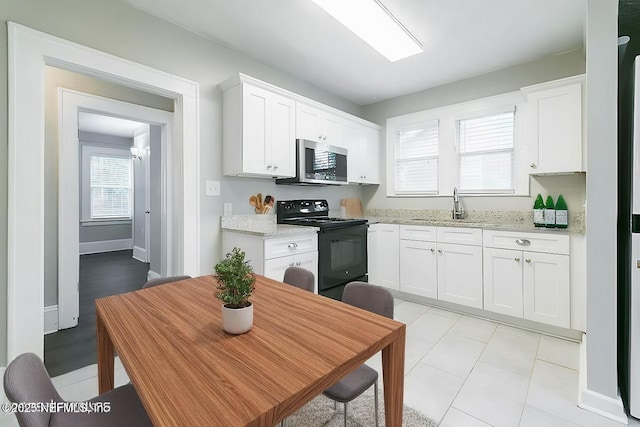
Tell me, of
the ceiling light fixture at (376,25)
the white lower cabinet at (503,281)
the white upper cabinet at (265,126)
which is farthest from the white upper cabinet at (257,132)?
the white lower cabinet at (503,281)

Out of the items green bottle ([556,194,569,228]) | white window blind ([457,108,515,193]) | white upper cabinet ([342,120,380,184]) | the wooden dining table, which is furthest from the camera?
white upper cabinet ([342,120,380,184])

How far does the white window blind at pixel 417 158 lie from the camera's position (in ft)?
12.4

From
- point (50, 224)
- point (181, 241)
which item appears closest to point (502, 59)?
point (181, 241)

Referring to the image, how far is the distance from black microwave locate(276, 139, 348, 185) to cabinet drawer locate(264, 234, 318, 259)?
69cm

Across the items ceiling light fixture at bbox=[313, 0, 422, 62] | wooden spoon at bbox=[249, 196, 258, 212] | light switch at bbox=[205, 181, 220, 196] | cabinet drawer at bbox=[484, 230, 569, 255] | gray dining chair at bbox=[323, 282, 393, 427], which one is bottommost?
gray dining chair at bbox=[323, 282, 393, 427]

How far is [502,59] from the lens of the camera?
3.01 m

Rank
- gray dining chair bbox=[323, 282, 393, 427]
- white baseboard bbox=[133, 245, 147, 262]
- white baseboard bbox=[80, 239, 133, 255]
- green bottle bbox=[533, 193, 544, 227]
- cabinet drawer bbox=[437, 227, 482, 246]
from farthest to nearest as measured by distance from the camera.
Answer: white baseboard bbox=[80, 239, 133, 255] < white baseboard bbox=[133, 245, 147, 262] < cabinet drawer bbox=[437, 227, 482, 246] < green bottle bbox=[533, 193, 544, 227] < gray dining chair bbox=[323, 282, 393, 427]

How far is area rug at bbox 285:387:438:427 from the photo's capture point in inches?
61.0

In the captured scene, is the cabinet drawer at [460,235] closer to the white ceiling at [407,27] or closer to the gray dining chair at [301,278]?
the white ceiling at [407,27]

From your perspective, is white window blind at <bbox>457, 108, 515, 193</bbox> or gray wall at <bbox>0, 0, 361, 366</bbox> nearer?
gray wall at <bbox>0, 0, 361, 366</bbox>

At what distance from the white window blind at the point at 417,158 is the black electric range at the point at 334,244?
42.2 inches

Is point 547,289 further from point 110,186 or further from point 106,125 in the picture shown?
point 110,186

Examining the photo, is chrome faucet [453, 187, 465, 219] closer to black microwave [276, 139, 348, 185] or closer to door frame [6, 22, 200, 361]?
black microwave [276, 139, 348, 185]

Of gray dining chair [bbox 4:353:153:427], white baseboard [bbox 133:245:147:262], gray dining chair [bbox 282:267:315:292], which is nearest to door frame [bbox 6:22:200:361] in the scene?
gray dining chair [bbox 4:353:153:427]
